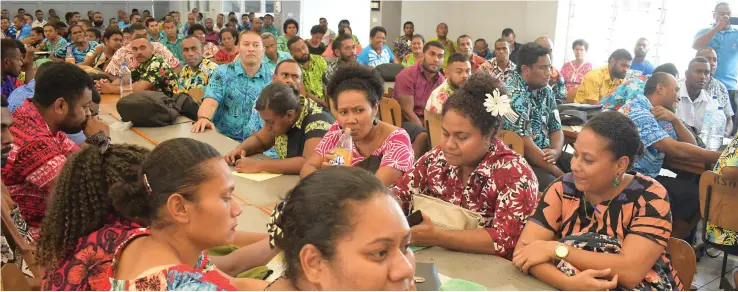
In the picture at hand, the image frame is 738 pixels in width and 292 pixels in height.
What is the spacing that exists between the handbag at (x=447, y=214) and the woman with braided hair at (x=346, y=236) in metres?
0.84

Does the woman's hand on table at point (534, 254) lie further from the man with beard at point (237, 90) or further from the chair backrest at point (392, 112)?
the chair backrest at point (392, 112)

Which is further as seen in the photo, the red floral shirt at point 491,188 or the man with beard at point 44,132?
the man with beard at point 44,132

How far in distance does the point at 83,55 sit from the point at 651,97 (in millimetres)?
7522

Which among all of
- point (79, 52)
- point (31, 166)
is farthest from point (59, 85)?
point (79, 52)

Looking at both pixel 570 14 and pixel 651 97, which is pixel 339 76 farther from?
pixel 570 14

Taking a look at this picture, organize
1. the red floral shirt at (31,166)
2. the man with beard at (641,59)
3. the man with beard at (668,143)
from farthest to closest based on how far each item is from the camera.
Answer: the man with beard at (641,59) < the man with beard at (668,143) < the red floral shirt at (31,166)

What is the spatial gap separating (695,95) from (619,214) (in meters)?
3.49

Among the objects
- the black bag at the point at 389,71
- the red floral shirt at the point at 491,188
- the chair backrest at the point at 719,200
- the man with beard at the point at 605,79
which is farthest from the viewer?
the black bag at the point at 389,71

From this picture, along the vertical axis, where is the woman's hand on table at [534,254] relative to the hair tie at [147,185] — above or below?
below

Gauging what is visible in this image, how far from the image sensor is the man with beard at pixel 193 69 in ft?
17.3

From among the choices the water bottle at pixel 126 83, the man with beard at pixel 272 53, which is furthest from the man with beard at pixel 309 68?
the water bottle at pixel 126 83

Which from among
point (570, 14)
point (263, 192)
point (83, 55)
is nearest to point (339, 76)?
point (263, 192)

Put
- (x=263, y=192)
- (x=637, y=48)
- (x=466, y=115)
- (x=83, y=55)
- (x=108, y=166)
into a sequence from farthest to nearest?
1. (x=83, y=55)
2. (x=637, y=48)
3. (x=263, y=192)
4. (x=466, y=115)
5. (x=108, y=166)

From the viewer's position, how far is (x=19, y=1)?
1781cm
